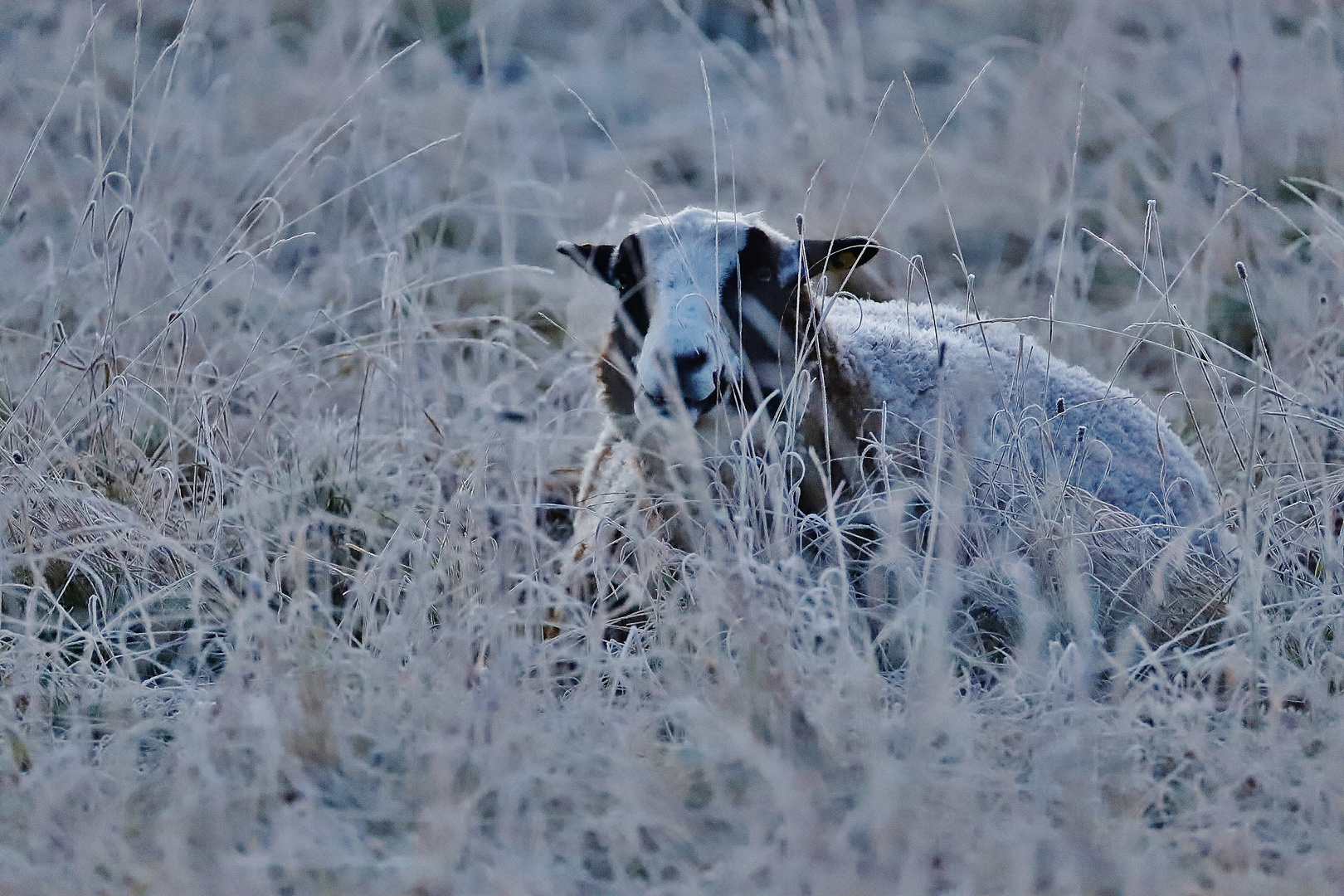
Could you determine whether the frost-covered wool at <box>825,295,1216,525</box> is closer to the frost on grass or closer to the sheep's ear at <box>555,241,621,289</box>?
the frost on grass

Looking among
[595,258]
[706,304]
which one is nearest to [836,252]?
[706,304]

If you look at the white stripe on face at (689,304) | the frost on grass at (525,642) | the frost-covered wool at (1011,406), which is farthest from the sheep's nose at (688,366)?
the frost-covered wool at (1011,406)

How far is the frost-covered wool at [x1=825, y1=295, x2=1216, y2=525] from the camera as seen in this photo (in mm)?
3797

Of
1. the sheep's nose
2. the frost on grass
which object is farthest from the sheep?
the frost on grass

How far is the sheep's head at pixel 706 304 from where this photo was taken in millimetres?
3336

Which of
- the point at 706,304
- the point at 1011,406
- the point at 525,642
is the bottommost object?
the point at 1011,406

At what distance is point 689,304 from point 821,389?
1.45 feet

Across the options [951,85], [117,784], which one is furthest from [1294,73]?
[117,784]

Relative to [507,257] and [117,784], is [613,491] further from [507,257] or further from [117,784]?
[117,784]

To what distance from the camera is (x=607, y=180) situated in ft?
26.1

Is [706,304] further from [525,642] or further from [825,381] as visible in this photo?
[525,642]

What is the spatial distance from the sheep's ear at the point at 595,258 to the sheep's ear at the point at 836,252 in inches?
22.7

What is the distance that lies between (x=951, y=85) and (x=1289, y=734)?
7502mm

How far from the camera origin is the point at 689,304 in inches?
136
